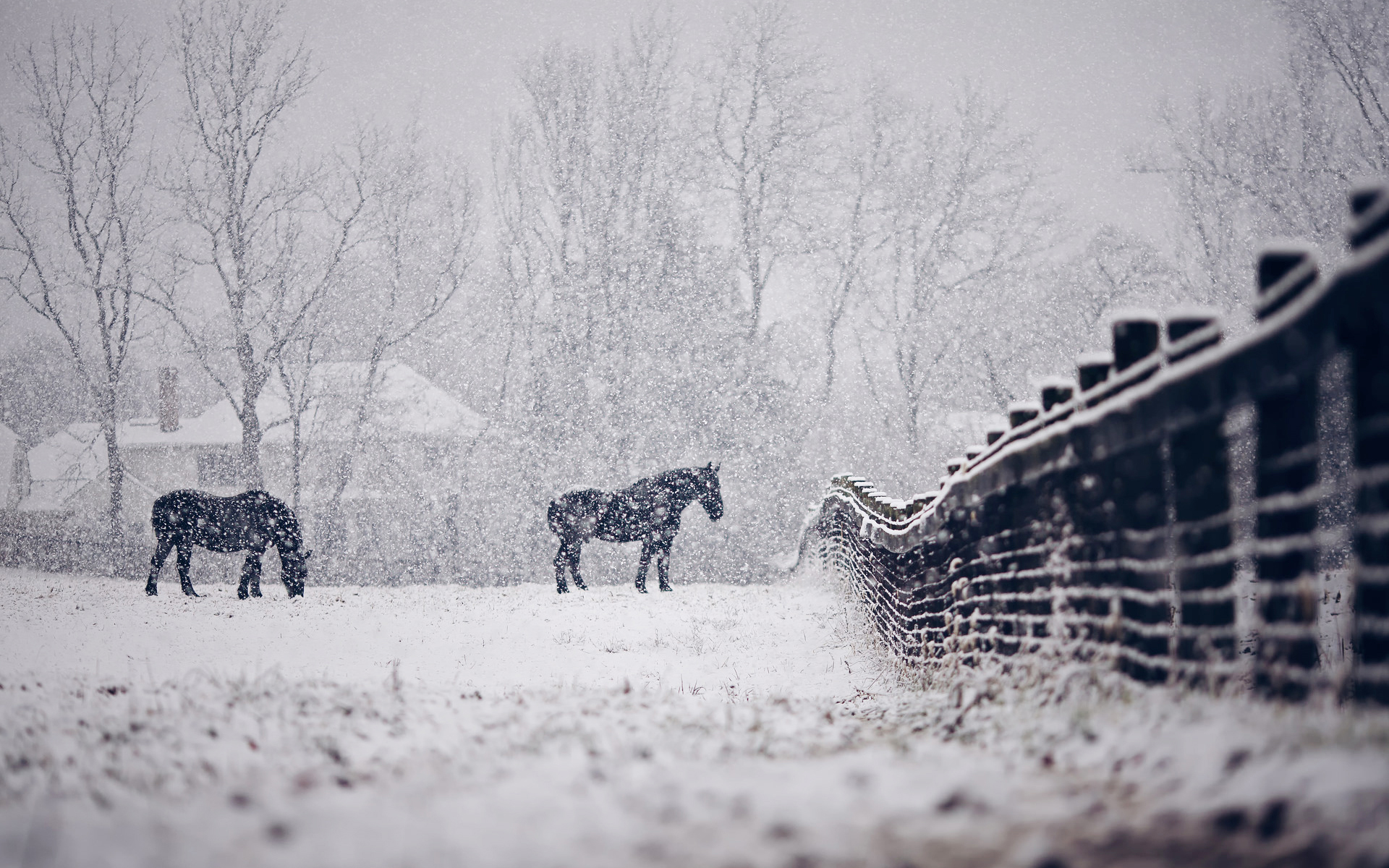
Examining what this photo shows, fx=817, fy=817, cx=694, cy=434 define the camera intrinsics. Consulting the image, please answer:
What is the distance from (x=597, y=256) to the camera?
96.2 feet

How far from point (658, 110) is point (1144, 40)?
38.2 meters

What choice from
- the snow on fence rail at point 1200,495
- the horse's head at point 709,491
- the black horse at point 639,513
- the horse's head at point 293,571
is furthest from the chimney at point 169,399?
the snow on fence rail at point 1200,495

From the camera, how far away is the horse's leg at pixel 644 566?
15398 millimetres

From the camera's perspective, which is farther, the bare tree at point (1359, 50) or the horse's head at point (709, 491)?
the bare tree at point (1359, 50)

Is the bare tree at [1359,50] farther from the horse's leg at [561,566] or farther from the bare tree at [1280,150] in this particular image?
the horse's leg at [561,566]

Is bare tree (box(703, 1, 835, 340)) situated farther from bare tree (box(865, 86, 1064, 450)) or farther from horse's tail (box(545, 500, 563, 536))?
horse's tail (box(545, 500, 563, 536))

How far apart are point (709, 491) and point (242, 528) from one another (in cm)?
905

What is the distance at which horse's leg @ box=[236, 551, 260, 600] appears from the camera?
1518 cm

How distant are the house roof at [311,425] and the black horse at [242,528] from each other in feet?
34.0

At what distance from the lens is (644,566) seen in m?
15.7

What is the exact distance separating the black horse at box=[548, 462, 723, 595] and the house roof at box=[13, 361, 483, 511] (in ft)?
48.2

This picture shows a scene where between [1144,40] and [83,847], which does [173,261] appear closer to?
[83,847]

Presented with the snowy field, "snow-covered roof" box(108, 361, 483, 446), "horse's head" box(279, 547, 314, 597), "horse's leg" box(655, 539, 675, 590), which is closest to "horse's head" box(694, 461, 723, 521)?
"horse's leg" box(655, 539, 675, 590)

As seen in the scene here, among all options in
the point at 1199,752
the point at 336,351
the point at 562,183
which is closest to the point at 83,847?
the point at 1199,752
